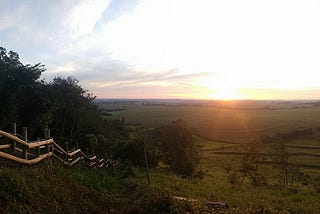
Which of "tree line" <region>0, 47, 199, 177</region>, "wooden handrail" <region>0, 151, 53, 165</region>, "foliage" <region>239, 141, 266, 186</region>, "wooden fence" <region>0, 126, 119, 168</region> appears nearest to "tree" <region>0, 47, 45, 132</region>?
"tree line" <region>0, 47, 199, 177</region>

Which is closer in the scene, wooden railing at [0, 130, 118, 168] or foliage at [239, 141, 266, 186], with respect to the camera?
wooden railing at [0, 130, 118, 168]

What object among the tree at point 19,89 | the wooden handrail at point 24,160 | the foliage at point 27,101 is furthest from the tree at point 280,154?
the wooden handrail at point 24,160

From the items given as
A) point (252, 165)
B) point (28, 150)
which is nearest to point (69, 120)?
point (252, 165)

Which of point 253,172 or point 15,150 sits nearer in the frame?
point 15,150

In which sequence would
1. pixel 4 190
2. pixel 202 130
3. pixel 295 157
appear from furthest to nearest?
1. pixel 202 130
2. pixel 295 157
3. pixel 4 190

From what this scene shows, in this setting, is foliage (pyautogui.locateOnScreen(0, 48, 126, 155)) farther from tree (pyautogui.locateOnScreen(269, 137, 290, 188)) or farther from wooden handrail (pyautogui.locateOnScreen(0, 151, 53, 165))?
tree (pyautogui.locateOnScreen(269, 137, 290, 188))

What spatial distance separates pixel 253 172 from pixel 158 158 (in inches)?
482

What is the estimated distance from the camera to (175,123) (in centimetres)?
3978

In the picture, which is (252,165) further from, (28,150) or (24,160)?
(24,160)

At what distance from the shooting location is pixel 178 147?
38.5 metres

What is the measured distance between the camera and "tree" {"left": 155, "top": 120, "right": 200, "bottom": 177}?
37562mm

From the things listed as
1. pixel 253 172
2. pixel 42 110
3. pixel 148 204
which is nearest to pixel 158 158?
pixel 253 172

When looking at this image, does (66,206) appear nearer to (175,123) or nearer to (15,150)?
(15,150)

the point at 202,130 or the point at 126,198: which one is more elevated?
the point at 126,198
